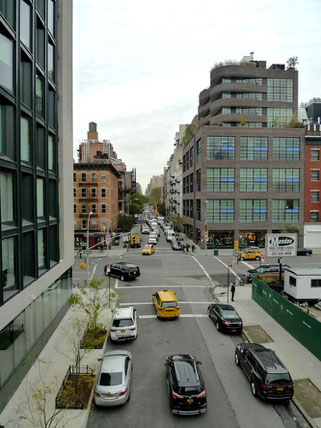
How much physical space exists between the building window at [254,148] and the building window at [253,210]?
25.4 ft

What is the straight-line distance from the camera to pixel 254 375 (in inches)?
476

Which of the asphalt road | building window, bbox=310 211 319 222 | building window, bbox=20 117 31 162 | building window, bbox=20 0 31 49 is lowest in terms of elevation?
the asphalt road

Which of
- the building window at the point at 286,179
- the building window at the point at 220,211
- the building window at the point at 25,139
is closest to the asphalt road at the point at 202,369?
the building window at the point at 25,139

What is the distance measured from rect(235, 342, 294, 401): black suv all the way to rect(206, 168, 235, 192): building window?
4113 cm

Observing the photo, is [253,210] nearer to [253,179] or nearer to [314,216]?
[253,179]

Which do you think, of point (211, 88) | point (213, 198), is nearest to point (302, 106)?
point (211, 88)

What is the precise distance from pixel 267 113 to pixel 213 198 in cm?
2194

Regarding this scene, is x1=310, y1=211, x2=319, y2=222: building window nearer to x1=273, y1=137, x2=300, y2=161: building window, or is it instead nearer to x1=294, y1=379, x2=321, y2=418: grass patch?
x1=273, y1=137, x2=300, y2=161: building window

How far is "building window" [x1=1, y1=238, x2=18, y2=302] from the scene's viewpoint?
11.4 m

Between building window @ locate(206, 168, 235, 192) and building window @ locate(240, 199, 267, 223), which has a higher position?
building window @ locate(206, 168, 235, 192)

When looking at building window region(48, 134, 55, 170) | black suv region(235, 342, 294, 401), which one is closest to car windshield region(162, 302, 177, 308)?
black suv region(235, 342, 294, 401)

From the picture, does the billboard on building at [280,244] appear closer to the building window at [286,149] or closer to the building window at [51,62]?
the building window at [51,62]

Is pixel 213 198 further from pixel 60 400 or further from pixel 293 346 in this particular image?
pixel 60 400

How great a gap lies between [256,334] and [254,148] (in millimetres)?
40910
